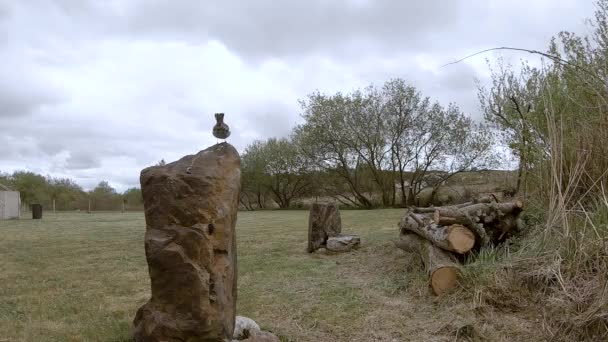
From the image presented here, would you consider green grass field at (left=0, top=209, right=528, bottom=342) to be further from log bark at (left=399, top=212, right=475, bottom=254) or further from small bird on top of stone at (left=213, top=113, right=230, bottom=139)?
small bird on top of stone at (left=213, top=113, right=230, bottom=139)

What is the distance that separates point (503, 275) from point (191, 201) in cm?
326

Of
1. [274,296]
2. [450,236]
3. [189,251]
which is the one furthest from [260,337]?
A: [450,236]

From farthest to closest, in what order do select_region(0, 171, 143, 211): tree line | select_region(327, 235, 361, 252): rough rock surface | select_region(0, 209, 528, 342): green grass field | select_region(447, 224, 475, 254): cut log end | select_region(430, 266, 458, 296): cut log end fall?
select_region(0, 171, 143, 211): tree line < select_region(327, 235, 361, 252): rough rock surface < select_region(447, 224, 475, 254): cut log end < select_region(430, 266, 458, 296): cut log end < select_region(0, 209, 528, 342): green grass field

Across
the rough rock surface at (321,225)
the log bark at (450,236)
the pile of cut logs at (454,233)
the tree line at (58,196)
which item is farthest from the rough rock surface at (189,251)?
the tree line at (58,196)

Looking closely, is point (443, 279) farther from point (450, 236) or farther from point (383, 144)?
point (383, 144)

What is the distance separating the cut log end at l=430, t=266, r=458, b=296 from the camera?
17.1 feet

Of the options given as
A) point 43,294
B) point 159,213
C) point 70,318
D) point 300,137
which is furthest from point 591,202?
point 300,137

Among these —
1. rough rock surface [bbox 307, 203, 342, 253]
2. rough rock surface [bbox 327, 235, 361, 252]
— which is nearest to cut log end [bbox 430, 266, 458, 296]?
rough rock surface [bbox 327, 235, 361, 252]

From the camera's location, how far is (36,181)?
136ft

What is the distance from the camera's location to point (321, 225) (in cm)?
905

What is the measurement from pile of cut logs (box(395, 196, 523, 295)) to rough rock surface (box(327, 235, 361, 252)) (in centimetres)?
205

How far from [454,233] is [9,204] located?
2448 centimetres

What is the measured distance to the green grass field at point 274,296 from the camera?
4473mm

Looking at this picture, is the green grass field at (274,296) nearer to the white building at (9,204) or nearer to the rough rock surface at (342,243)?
the rough rock surface at (342,243)
